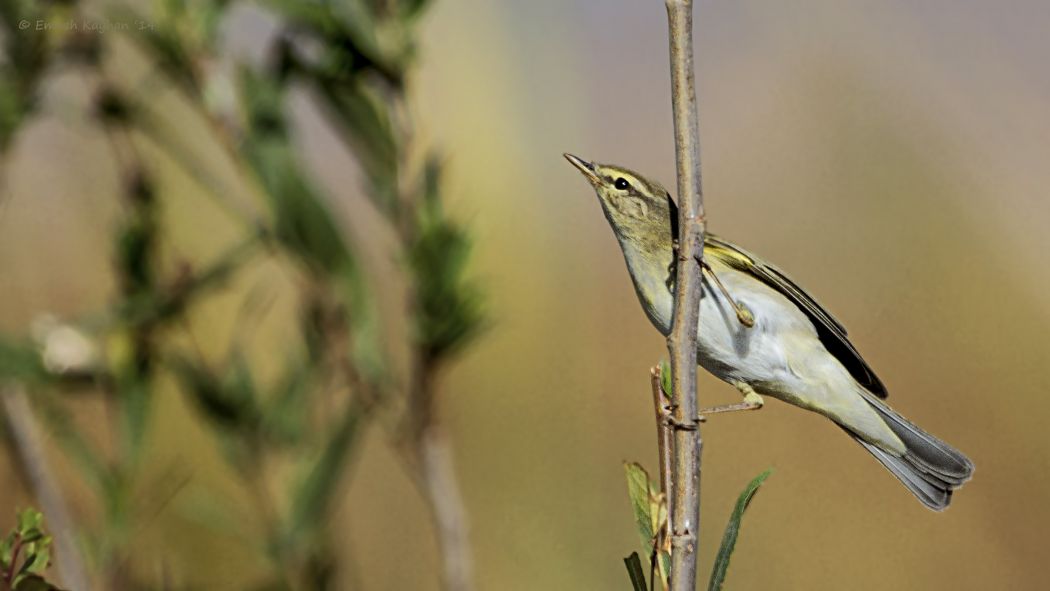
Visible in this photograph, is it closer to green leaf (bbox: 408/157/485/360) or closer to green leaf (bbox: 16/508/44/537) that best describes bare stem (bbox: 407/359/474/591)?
green leaf (bbox: 408/157/485/360)

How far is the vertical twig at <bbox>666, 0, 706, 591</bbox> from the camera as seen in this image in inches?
26.9

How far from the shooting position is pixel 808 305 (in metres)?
1.46

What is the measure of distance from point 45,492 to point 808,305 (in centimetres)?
100

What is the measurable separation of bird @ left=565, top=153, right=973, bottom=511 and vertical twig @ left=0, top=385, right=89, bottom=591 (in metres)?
0.76

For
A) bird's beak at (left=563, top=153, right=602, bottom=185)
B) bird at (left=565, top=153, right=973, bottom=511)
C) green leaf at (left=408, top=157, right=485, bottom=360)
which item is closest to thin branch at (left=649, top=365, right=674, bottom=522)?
green leaf at (left=408, top=157, right=485, bottom=360)

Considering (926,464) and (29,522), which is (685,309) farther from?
(926,464)

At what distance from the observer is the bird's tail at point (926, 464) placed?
1567 mm

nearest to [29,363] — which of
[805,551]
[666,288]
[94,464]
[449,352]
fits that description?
[94,464]

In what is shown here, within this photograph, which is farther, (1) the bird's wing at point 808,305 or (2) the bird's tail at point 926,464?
(2) the bird's tail at point 926,464

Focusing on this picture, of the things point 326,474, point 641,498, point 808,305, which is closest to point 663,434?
point 641,498

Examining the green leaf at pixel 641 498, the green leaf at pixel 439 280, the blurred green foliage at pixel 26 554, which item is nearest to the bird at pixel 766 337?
the green leaf at pixel 439 280

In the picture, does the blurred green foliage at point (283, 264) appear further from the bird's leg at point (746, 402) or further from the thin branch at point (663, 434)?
the bird's leg at point (746, 402)

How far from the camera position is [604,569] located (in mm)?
2473

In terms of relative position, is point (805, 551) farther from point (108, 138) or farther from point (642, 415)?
point (108, 138)
